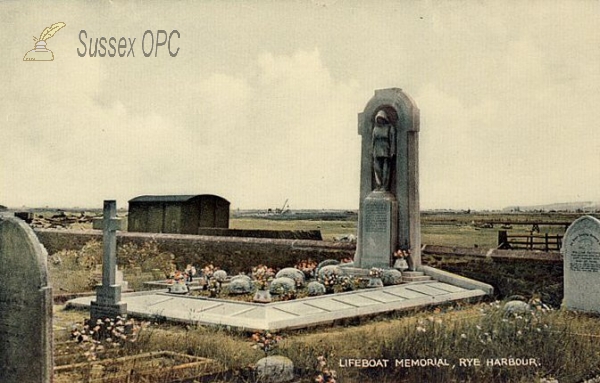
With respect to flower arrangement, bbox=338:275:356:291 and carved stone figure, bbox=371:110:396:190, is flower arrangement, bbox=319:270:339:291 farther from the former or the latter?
carved stone figure, bbox=371:110:396:190

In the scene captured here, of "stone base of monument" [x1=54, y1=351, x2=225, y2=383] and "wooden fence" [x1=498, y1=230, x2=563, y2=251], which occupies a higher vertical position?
"wooden fence" [x1=498, y1=230, x2=563, y2=251]

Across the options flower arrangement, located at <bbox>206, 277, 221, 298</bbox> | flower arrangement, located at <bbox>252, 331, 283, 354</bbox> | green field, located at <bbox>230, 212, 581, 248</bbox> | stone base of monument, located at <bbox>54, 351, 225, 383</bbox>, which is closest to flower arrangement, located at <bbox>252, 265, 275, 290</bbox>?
flower arrangement, located at <bbox>206, 277, 221, 298</bbox>

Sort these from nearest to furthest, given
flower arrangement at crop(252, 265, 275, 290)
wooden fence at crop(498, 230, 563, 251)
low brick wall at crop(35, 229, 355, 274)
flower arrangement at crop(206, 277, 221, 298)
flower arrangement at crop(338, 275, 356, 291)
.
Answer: flower arrangement at crop(206, 277, 221, 298) → flower arrangement at crop(252, 265, 275, 290) → flower arrangement at crop(338, 275, 356, 291) → low brick wall at crop(35, 229, 355, 274) → wooden fence at crop(498, 230, 563, 251)

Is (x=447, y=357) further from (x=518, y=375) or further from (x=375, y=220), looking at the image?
(x=375, y=220)

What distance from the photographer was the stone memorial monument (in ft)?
38.7

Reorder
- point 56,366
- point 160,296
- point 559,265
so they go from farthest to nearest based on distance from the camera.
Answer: point 559,265 → point 160,296 → point 56,366

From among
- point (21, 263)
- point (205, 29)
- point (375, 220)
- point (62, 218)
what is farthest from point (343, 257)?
point (62, 218)

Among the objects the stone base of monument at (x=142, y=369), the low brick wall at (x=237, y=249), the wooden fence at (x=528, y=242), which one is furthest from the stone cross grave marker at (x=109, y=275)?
the wooden fence at (x=528, y=242)

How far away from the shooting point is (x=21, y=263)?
175 inches

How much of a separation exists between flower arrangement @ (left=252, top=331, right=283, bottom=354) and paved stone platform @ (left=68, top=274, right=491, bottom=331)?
0.38m

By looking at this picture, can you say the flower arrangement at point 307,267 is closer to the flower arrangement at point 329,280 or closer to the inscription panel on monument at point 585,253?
the flower arrangement at point 329,280

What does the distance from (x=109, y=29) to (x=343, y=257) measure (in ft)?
23.4

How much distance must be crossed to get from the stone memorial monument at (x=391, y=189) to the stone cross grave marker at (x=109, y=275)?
514 cm

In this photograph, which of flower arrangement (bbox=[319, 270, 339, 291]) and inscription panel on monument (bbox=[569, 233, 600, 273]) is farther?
flower arrangement (bbox=[319, 270, 339, 291])
